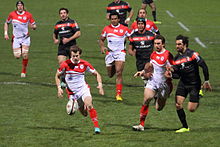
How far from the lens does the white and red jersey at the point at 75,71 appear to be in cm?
1459

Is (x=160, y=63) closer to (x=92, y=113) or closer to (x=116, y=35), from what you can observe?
(x=92, y=113)

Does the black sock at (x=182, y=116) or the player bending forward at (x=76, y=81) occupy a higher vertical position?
the player bending forward at (x=76, y=81)

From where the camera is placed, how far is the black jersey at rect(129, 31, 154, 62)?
59.3 feet

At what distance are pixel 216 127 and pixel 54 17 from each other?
24934mm

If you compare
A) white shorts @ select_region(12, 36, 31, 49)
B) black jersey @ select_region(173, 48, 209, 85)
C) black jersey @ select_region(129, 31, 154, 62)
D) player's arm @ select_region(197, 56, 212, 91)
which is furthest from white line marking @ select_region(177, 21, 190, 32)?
player's arm @ select_region(197, 56, 212, 91)

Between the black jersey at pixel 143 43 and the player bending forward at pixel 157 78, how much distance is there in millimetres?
3102

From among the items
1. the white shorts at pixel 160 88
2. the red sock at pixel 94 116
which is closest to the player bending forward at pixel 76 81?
the red sock at pixel 94 116

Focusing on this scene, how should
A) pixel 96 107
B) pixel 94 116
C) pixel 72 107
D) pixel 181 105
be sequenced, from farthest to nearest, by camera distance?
pixel 96 107 → pixel 72 107 → pixel 181 105 → pixel 94 116

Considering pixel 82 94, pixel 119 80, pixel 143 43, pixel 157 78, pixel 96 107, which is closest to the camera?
pixel 82 94

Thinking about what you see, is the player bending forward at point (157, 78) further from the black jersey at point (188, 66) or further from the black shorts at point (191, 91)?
the black shorts at point (191, 91)

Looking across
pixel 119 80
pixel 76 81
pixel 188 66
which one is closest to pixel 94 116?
pixel 76 81

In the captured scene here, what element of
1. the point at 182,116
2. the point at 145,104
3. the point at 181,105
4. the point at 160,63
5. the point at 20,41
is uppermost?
the point at 160,63

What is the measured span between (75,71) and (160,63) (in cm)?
199

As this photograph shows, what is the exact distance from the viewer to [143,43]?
714 inches
